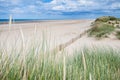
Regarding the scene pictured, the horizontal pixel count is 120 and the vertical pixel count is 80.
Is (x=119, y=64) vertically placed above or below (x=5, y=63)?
below

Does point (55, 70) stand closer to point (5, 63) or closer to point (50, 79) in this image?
point (50, 79)

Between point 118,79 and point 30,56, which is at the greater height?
point 30,56

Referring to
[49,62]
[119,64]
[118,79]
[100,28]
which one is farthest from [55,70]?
[100,28]

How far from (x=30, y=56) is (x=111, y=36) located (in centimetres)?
572

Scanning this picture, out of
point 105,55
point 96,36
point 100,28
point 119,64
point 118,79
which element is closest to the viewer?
point 118,79

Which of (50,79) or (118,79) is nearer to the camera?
(50,79)

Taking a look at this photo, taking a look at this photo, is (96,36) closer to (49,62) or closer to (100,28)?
(100,28)

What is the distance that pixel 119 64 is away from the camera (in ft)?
8.19

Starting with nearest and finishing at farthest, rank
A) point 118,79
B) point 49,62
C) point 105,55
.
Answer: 1. point 49,62
2. point 118,79
3. point 105,55

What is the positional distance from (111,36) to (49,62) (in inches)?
224

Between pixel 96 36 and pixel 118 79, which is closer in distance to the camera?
pixel 118 79

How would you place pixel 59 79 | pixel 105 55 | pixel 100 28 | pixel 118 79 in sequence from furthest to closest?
pixel 100 28 → pixel 105 55 → pixel 118 79 → pixel 59 79

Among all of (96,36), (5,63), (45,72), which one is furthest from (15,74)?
(96,36)

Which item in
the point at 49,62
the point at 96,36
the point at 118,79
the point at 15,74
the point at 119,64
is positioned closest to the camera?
the point at 15,74
